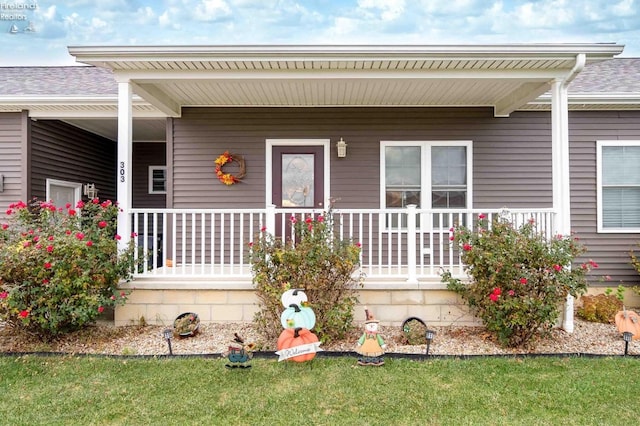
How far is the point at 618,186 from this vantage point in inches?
233

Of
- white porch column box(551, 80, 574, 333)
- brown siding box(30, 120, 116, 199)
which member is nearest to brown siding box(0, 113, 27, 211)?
brown siding box(30, 120, 116, 199)

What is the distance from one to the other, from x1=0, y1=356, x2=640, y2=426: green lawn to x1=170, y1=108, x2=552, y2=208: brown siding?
295cm

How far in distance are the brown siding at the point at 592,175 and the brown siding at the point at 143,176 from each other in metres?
7.35

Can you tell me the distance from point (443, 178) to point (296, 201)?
223cm

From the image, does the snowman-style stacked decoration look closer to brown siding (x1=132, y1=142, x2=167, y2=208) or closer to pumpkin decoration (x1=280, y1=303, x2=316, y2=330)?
pumpkin decoration (x1=280, y1=303, x2=316, y2=330)

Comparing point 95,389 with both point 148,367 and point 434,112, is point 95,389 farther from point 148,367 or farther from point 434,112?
point 434,112

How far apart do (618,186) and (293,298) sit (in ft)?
17.3

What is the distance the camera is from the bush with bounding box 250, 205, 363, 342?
3.88 m

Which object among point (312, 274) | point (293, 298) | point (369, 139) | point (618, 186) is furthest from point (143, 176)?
point (618, 186)

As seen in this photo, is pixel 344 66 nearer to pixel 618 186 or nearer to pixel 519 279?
pixel 519 279

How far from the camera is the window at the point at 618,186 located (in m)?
5.92

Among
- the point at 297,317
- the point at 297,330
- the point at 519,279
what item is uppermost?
the point at 519,279

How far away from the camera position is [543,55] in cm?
418

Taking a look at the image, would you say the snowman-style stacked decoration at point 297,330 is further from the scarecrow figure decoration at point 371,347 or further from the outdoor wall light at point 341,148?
the outdoor wall light at point 341,148
